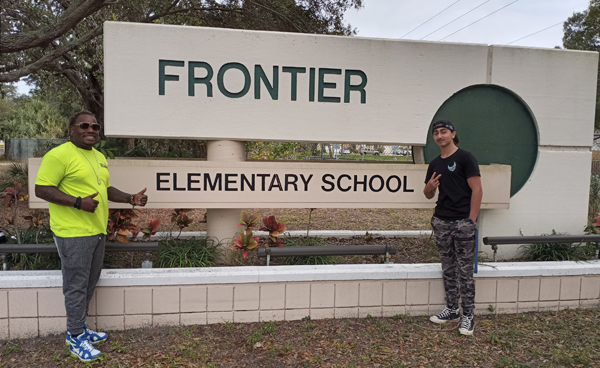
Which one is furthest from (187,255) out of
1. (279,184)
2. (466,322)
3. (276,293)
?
(466,322)

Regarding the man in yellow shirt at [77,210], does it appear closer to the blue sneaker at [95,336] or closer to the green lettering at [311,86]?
the blue sneaker at [95,336]

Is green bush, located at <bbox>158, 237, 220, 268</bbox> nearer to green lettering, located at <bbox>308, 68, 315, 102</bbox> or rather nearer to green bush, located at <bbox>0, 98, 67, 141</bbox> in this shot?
green lettering, located at <bbox>308, 68, 315, 102</bbox>

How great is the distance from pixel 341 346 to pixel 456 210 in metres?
1.46

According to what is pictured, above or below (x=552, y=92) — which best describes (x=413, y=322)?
below

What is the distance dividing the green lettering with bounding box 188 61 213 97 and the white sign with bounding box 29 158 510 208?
686mm

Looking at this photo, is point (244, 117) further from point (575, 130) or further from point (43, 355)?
point (575, 130)

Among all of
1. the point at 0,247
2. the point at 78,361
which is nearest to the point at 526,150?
the point at 78,361

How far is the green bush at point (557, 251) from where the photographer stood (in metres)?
4.41

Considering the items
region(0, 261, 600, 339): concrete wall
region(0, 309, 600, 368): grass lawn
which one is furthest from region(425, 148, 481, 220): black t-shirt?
region(0, 309, 600, 368): grass lawn

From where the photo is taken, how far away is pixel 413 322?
3746mm

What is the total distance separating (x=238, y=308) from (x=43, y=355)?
149cm

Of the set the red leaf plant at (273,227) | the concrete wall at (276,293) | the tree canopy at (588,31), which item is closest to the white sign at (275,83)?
the red leaf plant at (273,227)

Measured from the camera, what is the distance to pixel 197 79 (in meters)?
3.94

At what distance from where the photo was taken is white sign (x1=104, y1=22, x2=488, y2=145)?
3.84m
